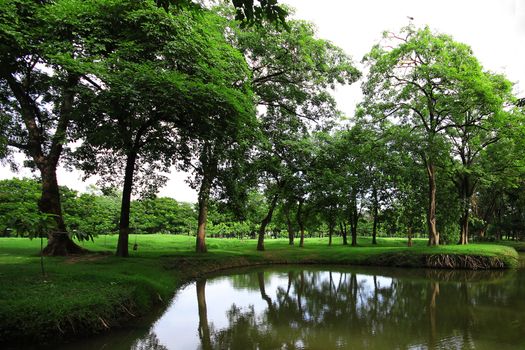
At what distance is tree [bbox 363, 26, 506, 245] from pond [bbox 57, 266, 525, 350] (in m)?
11.0

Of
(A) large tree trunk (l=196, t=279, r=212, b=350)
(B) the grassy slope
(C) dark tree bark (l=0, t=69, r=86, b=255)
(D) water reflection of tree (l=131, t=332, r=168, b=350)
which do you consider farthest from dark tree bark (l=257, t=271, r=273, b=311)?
(C) dark tree bark (l=0, t=69, r=86, b=255)

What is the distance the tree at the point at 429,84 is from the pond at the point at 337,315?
11.0 meters

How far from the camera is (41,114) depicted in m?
18.8

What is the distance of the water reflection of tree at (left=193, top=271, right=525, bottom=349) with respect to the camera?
327 inches

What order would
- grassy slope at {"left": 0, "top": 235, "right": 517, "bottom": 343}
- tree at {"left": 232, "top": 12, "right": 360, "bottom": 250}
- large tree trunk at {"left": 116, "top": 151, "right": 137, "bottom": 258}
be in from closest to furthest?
grassy slope at {"left": 0, "top": 235, "right": 517, "bottom": 343} → large tree trunk at {"left": 116, "top": 151, "right": 137, "bottom": 258} → tree at {"left": 232, "top": 12, "right": 360, "bottom": 250}

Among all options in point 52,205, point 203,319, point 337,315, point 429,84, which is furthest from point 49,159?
point 429,84

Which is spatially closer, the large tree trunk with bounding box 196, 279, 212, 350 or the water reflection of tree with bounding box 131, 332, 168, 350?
the water reflection of tree with bounding box 131, 332, 168, 350

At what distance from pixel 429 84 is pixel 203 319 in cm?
2273

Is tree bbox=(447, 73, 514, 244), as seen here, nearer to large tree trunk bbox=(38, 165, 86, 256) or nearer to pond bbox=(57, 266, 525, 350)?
pond bbox=(57, 266, 525, 350)

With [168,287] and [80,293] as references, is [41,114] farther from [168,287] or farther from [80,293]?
[80,293]

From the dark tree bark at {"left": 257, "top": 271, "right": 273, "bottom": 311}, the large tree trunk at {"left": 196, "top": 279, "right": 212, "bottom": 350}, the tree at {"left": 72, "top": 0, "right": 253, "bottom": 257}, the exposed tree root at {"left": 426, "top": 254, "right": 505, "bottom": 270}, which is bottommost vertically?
the dark tree bark at {"left": 257, "top": 271, "right": 273, "bottom": 311}

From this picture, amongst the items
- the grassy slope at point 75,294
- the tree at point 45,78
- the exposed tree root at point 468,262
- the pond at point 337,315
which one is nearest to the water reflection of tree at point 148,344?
the pond at point 337,315

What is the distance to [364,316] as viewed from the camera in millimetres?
10930

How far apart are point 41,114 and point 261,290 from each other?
1460 cm
